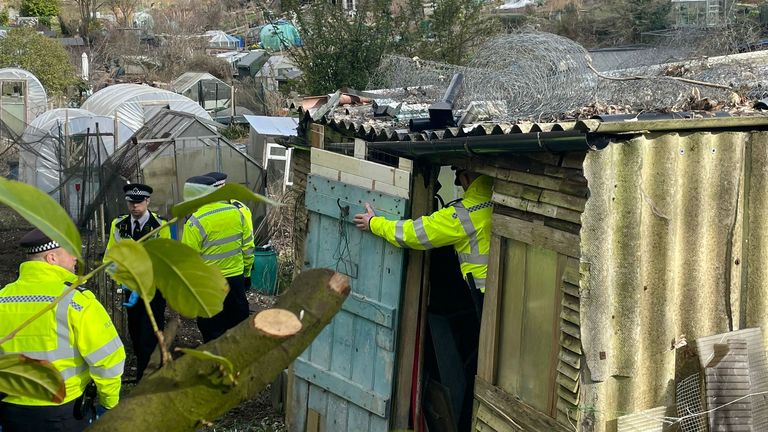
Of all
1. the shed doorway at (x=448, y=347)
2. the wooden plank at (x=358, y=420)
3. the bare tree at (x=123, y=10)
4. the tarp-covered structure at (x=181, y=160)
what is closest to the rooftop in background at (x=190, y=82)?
the tarp-covered structure at (x=181, y=160)

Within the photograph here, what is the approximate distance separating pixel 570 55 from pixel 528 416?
2.91 meters

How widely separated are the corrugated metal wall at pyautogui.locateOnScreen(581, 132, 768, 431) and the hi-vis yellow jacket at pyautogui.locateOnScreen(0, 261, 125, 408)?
2.59 meters

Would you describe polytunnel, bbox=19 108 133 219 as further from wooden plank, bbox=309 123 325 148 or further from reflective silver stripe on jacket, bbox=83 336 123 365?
reflective silver stripe on jacket, bbox=83 336 123 365

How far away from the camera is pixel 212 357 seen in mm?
1696

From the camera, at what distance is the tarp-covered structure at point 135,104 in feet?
65.2

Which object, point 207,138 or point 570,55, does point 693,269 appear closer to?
point 570,55

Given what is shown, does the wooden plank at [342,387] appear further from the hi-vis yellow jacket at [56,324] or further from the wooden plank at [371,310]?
the hi-vis yellow jacket at [56,324]

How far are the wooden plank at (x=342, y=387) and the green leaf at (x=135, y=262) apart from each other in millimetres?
4619

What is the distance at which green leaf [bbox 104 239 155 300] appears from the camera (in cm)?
152

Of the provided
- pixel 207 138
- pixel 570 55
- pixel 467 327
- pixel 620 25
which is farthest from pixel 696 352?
pixel 620 25

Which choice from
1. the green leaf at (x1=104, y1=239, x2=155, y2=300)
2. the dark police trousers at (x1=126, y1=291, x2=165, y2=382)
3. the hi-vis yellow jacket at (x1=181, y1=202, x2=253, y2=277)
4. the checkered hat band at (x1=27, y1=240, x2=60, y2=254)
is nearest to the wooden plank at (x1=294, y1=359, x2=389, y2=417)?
the hi-vis yellow jacket at (x1=181, y1=202, x2=253, y2=277)

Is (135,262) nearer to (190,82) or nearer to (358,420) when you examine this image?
(358,420)

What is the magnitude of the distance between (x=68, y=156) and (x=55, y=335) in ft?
33.6

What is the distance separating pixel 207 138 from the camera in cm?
1421
